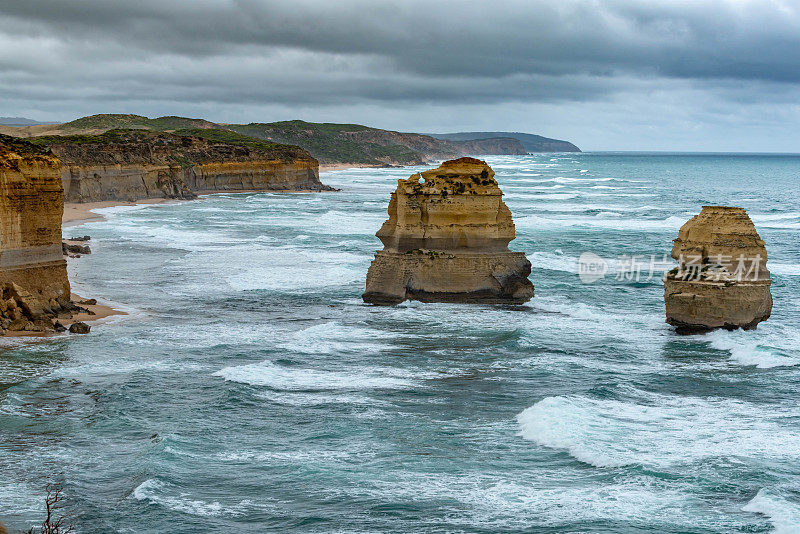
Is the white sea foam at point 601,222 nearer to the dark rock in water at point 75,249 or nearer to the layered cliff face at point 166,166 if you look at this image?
the dark rock in water at point 75,249

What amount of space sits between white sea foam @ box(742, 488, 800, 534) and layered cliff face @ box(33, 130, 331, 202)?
62589 millimetres

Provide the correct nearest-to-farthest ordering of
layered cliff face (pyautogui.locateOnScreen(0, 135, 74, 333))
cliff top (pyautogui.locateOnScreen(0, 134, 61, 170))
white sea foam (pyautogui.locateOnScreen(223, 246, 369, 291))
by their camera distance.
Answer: layered cliff face (pyautogui.locateOnScreen(0, 135, 74, 333)) < cliff top (pyautogui.locateOnScreen(0, 134, 61, 170)) < white sea foam (pyautogui.locateOnScreen(223, 246, 369, 291))

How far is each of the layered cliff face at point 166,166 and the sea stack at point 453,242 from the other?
4680cm

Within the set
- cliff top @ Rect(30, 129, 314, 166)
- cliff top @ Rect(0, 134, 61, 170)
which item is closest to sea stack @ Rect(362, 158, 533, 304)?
cliff top @ Rect(0, 134, 61, 170)

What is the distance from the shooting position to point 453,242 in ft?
91.9

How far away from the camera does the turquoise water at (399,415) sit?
13344mm

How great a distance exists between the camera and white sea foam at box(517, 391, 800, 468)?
15.5m

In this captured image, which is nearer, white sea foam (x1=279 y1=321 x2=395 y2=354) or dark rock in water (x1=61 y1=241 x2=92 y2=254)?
white sea foam (x1=279 y1=321 x2=395 y2=354)

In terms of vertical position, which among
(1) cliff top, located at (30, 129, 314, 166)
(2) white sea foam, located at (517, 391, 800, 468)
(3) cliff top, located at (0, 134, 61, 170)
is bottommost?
(2) white sea foam, located at (517, 391, 800, 468)

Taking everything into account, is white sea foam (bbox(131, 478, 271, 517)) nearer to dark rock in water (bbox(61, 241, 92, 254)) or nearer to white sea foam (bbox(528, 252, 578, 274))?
white sea foam (bbox(528, 252, 578, 274))

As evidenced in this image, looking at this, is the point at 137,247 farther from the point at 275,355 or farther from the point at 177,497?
the point at 177,497

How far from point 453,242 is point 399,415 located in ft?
36.5

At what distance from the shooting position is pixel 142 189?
259ft

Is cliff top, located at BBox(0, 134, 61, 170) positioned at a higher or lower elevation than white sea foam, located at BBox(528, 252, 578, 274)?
higher
